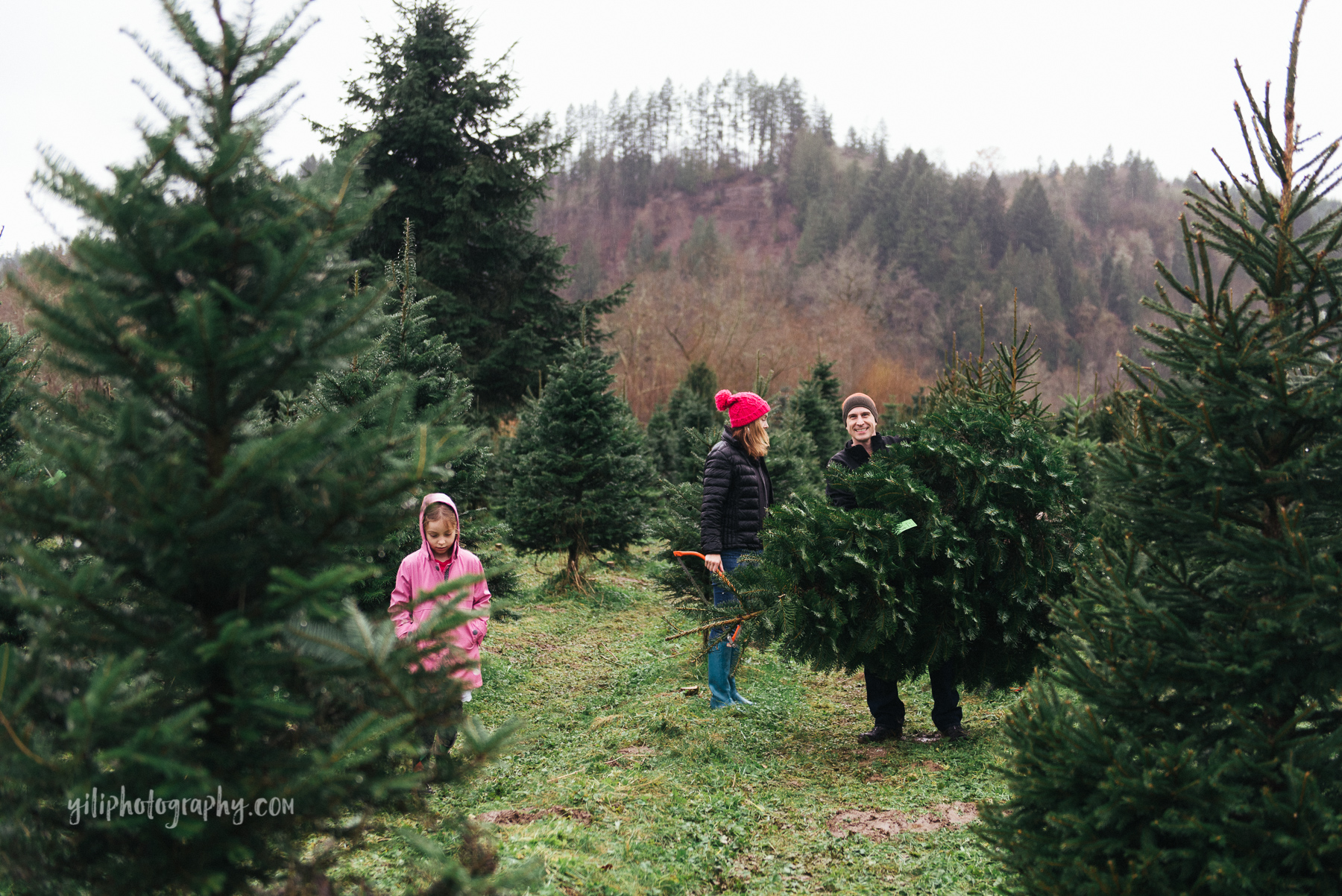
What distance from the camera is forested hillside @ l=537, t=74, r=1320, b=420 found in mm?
45125

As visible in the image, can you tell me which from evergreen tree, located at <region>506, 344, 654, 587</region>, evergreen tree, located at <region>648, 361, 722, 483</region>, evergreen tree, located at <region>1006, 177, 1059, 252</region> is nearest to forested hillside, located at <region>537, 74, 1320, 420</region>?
evergreen tree, located at <region>1006, 177, 1059, 252</region>

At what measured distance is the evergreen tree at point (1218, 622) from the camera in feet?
7.89

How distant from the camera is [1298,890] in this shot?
7.47 feet

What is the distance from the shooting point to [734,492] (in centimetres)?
656

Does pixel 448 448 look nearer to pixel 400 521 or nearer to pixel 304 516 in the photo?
pixel 400 521

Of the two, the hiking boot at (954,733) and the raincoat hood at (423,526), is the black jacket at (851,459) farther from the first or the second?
the raincoat hood at (423,526)

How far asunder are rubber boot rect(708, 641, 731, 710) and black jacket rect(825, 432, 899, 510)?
1558 millimetres

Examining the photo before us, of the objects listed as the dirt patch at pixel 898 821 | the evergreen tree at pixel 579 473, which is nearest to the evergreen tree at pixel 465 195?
the evergreen tree at pixel 579 473

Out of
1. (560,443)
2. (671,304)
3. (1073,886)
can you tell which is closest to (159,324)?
(1073,886)

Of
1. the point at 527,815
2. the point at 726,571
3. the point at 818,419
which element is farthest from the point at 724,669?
the point at 818,419

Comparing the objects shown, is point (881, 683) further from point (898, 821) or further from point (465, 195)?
point (465, 195)

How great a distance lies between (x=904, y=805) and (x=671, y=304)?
140 ft

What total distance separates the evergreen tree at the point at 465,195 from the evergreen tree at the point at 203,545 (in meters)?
15.3

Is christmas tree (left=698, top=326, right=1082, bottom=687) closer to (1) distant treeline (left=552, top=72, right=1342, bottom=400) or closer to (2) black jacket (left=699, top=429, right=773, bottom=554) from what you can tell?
(2) black jacket (left=699, top=429, right=773, bottom=554)
